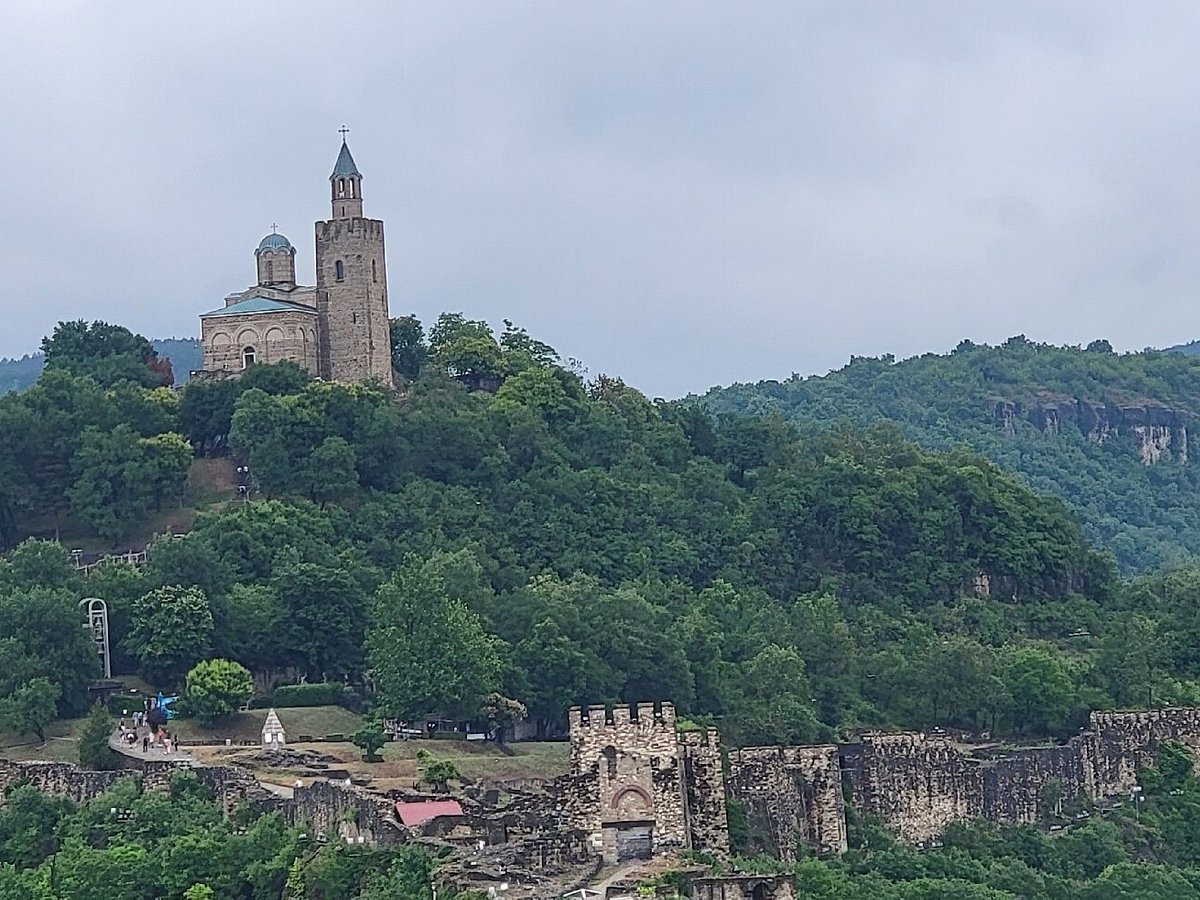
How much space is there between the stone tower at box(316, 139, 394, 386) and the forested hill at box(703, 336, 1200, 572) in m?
56.6

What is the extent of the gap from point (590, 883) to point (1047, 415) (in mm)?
111183

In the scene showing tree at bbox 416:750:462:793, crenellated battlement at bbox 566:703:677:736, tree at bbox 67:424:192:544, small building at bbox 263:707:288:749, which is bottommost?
tree at bbox 416:750:462:793

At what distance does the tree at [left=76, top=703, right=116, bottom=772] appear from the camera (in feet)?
188

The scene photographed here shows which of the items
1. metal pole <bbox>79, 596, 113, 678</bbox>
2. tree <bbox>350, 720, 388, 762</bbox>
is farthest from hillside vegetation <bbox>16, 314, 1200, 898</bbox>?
tree <bbox>350, 720, 388, 762</bbox>

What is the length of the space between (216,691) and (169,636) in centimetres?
350

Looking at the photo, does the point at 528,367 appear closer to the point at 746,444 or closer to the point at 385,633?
the point at 746,444

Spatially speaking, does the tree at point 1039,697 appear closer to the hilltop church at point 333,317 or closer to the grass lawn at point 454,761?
the grass lawn at point 454,761

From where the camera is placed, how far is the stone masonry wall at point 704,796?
152 feet

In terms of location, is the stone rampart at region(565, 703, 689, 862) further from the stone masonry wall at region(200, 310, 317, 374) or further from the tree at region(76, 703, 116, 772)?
the stone masonry wall at region(200, 310, 317, 374)

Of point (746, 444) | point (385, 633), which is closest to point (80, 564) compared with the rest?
point (385, 633)

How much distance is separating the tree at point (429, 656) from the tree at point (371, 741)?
3143 mm

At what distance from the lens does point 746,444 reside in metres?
85.4

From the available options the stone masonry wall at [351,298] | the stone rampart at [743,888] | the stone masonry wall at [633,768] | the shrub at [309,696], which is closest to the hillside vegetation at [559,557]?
the stone masonry wall at [351,298]

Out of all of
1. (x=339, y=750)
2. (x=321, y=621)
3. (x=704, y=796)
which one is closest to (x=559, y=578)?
(x=321, y=621)
